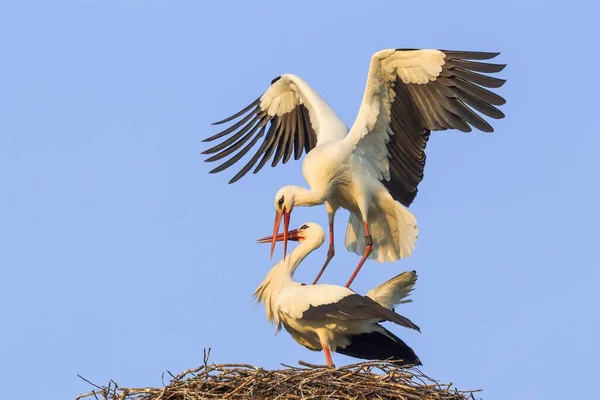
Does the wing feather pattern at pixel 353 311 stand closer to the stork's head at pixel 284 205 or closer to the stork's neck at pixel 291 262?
the stork's neck at pixel 291 262

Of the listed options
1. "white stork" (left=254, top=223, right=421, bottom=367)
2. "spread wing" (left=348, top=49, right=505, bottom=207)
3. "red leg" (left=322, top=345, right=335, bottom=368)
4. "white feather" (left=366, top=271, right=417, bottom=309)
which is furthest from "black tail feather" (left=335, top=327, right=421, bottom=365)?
"spread wing" (left=348, top=49, right=505, bottom=207)

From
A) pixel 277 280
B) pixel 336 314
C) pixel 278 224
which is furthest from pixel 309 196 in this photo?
pixel 336 314

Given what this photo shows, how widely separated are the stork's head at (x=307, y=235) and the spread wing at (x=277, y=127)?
1387 millimetres

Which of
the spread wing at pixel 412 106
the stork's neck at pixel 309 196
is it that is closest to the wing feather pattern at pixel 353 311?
the stork's neck at pixel 309 196

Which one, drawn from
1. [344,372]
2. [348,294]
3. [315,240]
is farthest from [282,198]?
[344,372]

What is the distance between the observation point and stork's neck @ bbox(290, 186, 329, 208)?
497 inches

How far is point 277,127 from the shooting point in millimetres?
14102

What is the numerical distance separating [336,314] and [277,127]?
10.4ft

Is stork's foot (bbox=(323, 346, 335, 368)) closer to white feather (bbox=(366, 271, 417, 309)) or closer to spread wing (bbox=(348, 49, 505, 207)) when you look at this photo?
white feather (bbox=(366, 271, 417, 309))

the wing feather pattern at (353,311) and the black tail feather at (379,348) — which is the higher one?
the wing feather pattern at (353,311)

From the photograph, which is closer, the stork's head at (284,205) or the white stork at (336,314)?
the white stork at (336,314)

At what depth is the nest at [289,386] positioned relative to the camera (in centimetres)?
1006

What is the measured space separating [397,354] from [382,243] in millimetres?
1874

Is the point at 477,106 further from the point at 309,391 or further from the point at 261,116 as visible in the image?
the point at 309,391
